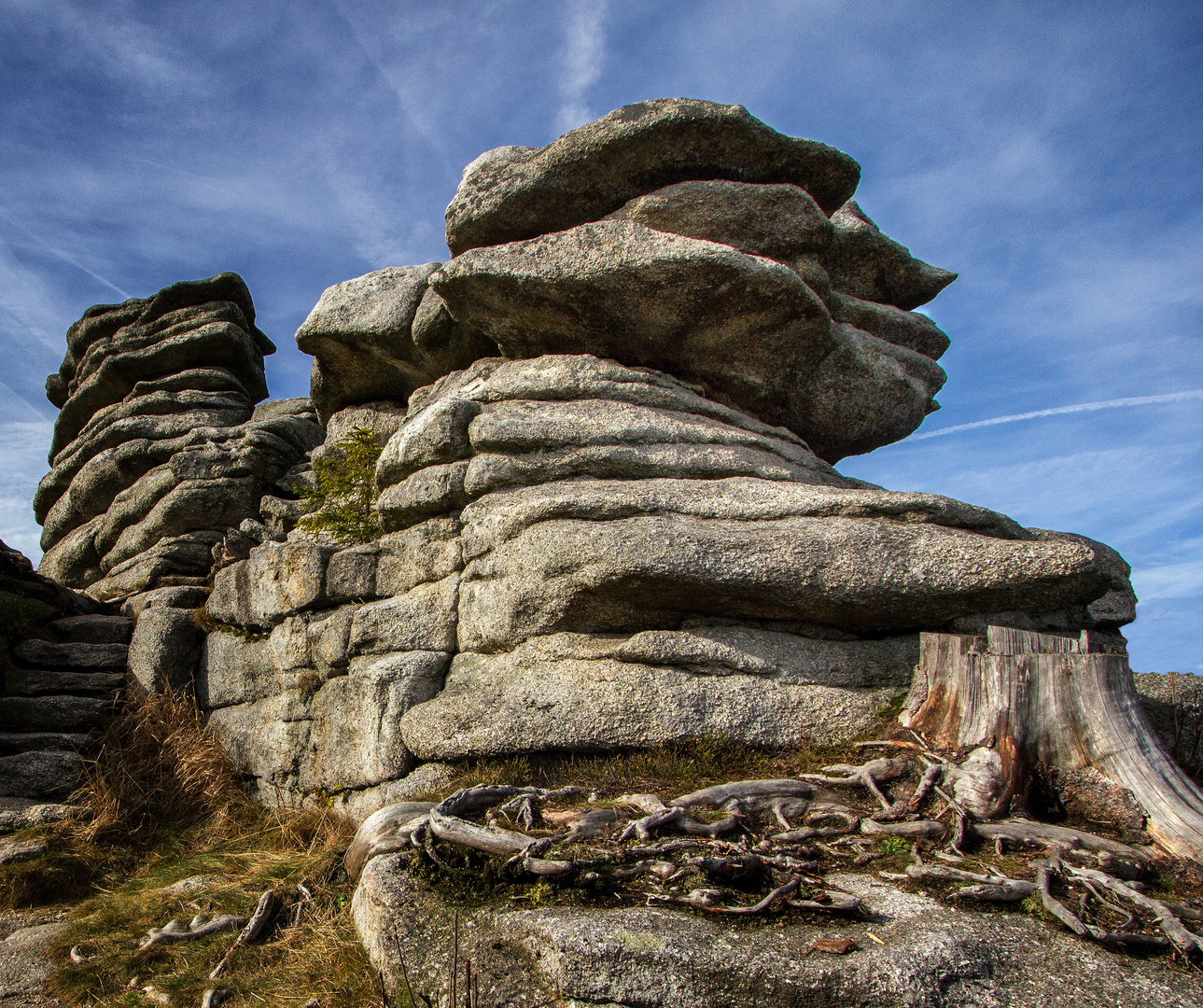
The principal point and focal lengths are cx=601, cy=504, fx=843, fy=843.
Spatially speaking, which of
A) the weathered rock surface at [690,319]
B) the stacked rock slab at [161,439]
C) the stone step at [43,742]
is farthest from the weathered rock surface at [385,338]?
the stone step at [43,742]

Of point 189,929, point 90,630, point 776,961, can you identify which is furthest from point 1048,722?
point 90,630

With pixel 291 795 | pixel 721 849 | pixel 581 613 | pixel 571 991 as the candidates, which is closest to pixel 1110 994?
pixel 721 849

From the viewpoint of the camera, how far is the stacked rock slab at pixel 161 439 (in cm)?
1692

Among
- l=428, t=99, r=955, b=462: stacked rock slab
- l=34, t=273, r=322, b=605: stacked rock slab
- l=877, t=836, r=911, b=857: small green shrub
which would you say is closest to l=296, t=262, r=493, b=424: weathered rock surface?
l=428, t=99, r=955, b=462: stacked rock slab

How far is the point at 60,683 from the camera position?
13.2 meters

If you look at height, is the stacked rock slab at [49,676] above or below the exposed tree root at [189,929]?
above

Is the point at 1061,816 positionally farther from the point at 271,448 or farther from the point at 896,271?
the point at 271,448

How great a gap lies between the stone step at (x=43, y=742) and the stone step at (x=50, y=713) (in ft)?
0.60

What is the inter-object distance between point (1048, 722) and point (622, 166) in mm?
10762

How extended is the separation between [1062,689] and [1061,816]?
1.15 m

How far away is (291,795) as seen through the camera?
455 inches

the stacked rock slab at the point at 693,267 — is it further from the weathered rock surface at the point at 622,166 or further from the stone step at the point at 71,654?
the stone step at the point at 71,654

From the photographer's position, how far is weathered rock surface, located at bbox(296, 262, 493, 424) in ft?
50.2

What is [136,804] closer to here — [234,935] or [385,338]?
[234,935]
